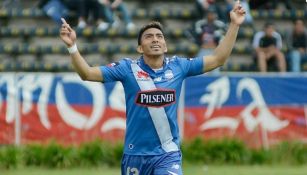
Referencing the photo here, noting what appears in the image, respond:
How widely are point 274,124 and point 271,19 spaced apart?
6608 mm

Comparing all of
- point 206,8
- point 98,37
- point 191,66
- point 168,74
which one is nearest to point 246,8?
point 206,8

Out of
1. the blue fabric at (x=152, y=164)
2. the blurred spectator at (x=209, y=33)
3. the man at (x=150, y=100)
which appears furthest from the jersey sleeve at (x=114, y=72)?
the blurred spectator at (x=209, y=33)

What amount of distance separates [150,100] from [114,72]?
0.45 metres

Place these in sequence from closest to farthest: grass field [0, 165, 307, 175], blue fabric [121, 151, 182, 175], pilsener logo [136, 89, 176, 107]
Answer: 1. blue fabric [121, 151, 182, 175]
2. pilsener logo [136, 89, 176, 107]
3. grass field [0, 165, 307, 175]


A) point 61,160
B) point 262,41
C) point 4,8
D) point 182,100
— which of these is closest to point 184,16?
point 262,41

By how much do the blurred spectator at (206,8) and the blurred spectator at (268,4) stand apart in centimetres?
203

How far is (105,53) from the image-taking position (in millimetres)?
21141

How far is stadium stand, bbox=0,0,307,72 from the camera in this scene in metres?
→ 21.0

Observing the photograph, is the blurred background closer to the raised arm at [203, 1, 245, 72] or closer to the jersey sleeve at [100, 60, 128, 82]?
the raised arm at [203, 1, 245, 72]

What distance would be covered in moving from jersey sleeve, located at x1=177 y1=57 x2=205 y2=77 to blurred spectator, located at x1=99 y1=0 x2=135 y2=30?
1241 centimetres

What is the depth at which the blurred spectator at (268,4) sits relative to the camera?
22.9 meters

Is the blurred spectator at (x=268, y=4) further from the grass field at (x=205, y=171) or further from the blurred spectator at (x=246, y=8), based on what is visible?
the grass field at (x=205, y=171)

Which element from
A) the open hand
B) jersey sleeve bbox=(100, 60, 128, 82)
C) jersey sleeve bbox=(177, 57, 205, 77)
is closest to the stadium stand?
jersey sleeve bbox=(177, 57, 205, 77)

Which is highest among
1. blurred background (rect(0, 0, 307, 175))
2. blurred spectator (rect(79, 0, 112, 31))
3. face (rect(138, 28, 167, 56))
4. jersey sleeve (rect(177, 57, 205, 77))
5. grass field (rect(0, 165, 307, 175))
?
blurred spectator (rect(79, 0, 112, 31))
